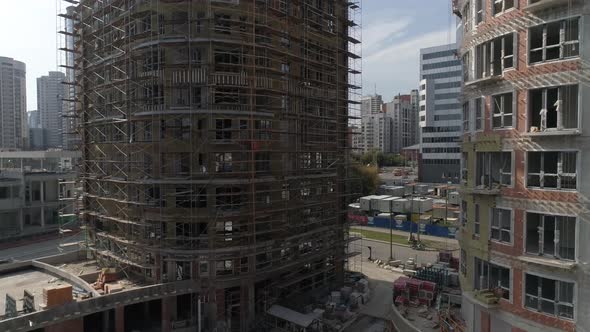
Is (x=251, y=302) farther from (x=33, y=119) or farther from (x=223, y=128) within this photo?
(x=33, y=119)

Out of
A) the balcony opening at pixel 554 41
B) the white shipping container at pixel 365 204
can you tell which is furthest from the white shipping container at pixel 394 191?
the balcony opening at pixel 554 41

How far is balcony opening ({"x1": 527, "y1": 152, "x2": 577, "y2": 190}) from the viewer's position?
1540 centimetres

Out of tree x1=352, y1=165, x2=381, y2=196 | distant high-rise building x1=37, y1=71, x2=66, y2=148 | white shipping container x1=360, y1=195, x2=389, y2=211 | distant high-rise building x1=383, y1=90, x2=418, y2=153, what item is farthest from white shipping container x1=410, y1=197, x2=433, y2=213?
distant high-rise building x1=383, y1=90, x2=418, y2=153

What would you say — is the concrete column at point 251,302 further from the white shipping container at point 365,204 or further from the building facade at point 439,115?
the building facade at point 439,115

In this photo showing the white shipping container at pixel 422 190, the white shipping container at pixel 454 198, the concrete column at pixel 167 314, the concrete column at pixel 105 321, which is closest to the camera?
the concrete column at pixel 167 314

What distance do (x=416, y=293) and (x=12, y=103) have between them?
124800mm

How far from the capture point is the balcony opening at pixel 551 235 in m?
15.4

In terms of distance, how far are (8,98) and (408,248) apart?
11629 centimetres

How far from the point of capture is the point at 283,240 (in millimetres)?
28953

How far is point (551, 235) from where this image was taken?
55.0 ft

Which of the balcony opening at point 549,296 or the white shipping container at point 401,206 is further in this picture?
the white shipping container at point 401,206

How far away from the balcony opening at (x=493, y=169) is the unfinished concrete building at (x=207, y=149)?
13227mm

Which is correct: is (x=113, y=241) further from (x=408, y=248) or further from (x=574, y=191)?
(x=408, y=248)

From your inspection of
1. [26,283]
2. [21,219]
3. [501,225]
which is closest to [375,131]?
[21,219]
